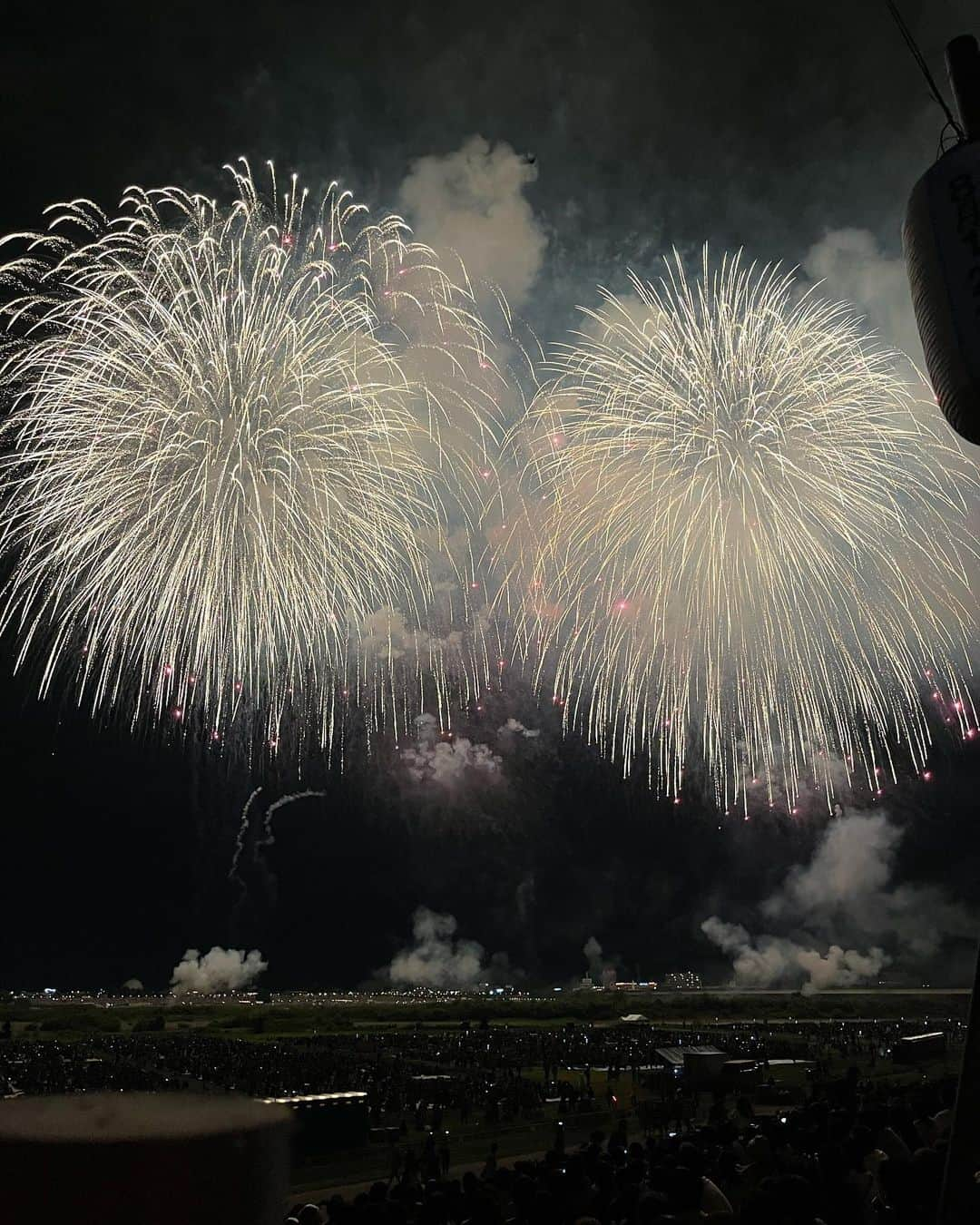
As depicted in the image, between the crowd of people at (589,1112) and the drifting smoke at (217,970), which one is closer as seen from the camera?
the crowd of people at (589,1112)

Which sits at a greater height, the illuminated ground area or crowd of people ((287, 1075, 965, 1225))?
crowd of people ((287, 1075, 965, 1225))

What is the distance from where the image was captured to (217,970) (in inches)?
3455

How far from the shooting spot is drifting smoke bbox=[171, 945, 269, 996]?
85500mm

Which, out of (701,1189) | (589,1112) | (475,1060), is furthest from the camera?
(475,1060)

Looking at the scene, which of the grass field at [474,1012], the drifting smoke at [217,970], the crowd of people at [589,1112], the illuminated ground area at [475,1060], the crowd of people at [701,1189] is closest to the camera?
the crowd of people at [701,1189]

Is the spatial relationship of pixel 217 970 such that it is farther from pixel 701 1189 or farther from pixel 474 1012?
pixel 701 1189

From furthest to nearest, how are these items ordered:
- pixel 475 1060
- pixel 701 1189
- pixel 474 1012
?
pixel 474 1012
pixel 475 1060
pixel 701 1189

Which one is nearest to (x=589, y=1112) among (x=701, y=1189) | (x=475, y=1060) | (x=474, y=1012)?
(x=475, y=1060)

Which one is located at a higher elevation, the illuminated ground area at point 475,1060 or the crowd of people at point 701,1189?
the crowd of people at point 701,1189

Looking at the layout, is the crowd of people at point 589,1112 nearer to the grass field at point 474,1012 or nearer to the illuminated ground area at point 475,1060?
the illuminated ground area at point 475,1060

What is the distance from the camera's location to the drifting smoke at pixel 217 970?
85.5m

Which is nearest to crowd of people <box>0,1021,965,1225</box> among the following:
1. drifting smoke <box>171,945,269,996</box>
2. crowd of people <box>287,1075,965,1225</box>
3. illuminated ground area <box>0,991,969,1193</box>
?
crowd of people <box>287,1075,965,1225</box>

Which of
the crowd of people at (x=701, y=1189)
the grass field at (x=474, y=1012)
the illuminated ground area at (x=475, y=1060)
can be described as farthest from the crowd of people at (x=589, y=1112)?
the grass field at (x=474, y=1012)

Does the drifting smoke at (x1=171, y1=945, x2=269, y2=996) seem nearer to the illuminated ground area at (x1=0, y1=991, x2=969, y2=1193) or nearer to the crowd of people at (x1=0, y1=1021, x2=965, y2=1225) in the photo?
the illuminated ground area at (x1=0, y1=991, x2=969, y2=1193)
